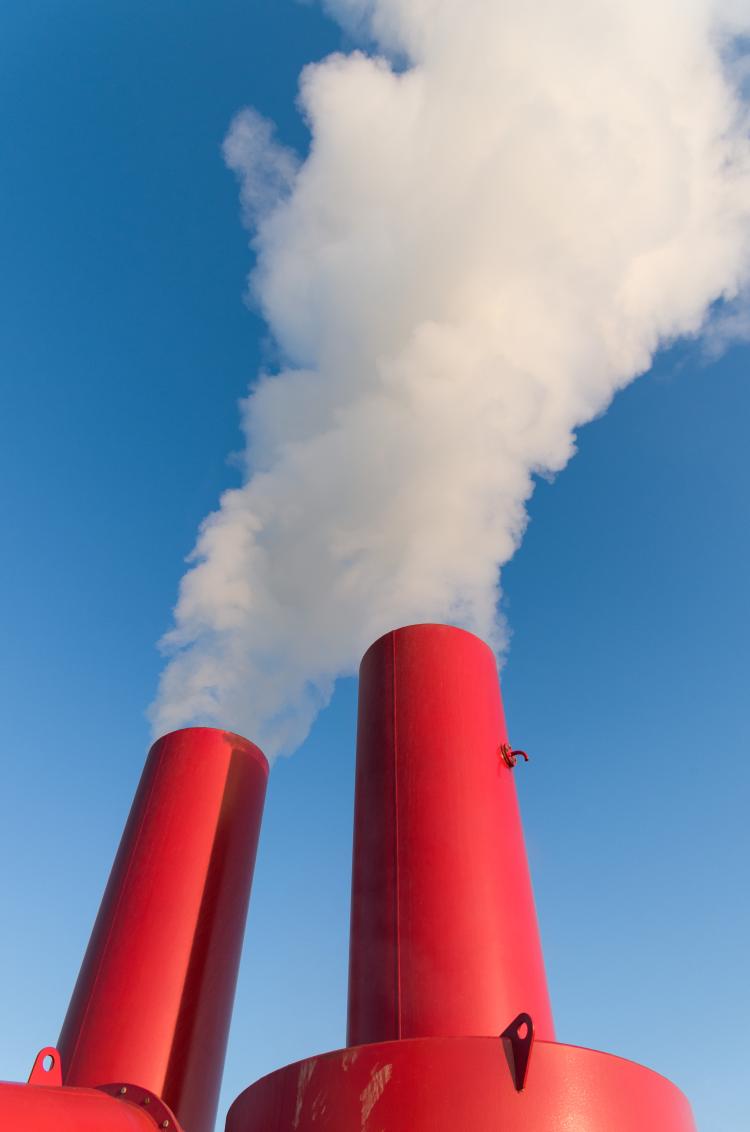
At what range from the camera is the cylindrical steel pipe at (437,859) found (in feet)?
12.0

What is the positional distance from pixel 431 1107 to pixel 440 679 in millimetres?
2568

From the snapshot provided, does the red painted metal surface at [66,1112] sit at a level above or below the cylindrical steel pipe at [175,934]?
below

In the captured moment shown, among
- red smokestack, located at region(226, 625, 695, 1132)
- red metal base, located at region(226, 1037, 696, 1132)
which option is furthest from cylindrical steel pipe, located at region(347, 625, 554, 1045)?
red metal base, located at region(226, 1037, 696, 1132)

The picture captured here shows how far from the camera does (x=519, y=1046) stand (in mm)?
2699

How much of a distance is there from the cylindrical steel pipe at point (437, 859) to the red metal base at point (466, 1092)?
789 mm

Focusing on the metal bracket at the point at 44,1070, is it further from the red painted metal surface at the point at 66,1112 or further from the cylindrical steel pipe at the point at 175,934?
the cylindrical steel pipe at the point at 175,934

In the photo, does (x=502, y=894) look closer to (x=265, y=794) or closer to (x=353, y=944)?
(x=353, y=944)

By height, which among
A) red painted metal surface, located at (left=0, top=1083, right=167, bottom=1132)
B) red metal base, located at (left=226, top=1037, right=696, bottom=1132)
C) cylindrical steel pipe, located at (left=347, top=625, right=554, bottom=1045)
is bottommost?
red painted metal surface, located at (left=0, top=1083, right=167, bottom=1132)

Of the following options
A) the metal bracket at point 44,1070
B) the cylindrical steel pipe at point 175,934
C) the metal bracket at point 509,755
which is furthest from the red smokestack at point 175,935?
the metal bracket at point 509,755

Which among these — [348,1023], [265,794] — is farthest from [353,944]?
[265,794]

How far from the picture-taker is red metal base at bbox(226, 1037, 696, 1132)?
262 cm

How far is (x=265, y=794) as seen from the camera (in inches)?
269

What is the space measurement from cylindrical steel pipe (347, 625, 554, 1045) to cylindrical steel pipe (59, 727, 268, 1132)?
5.41 ft

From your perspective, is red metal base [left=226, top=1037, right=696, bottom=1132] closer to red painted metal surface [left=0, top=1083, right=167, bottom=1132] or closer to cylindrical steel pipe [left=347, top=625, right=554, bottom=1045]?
red painted metal surface [left=0, top=1083, right=167, bottom=1132]
